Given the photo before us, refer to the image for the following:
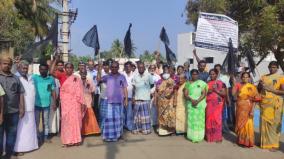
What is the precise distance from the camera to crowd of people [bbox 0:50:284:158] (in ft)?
24.6

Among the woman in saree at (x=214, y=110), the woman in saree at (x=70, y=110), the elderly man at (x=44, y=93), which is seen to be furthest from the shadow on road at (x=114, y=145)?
the woman in saree at (x=214, y=110)

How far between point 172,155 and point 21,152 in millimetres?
2839

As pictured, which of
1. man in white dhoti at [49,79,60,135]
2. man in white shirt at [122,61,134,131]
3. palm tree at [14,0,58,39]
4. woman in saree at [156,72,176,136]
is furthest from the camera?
palm tree at [14,0,58,39]

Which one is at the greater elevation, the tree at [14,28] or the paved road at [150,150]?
the tree at [14,28]

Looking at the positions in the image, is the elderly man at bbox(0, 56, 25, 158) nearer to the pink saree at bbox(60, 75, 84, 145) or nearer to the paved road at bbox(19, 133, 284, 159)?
the paved road at bbox(19, 133, 284, 159)

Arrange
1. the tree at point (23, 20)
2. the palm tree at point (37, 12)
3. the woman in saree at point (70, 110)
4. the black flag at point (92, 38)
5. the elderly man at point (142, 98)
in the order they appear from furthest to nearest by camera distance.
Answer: the palm tree at point (37, 12), the tree at point (23, 20), the black flag at point (92, 38), the elderly man at point (142, 98), the woman in saree at point (70, 110)

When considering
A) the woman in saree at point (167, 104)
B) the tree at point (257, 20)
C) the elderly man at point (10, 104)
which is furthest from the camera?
the tree at point (257, 20)

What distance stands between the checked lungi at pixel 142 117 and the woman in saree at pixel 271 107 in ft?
8.70

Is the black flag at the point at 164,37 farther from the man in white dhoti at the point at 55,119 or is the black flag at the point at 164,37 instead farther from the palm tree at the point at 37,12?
the palm tree at the point at 37,12

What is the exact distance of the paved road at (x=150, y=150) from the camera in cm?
766

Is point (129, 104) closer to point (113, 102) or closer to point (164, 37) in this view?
point (113, 102)

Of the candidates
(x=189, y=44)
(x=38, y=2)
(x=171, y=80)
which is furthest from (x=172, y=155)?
(x=189, y=44)

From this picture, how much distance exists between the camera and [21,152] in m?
7.52

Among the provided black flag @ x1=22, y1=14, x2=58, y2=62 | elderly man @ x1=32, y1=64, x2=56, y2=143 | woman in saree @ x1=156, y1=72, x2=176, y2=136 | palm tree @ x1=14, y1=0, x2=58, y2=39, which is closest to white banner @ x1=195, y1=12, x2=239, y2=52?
woman in saree @ x1=156, y1=72, x2=176, y2=136
